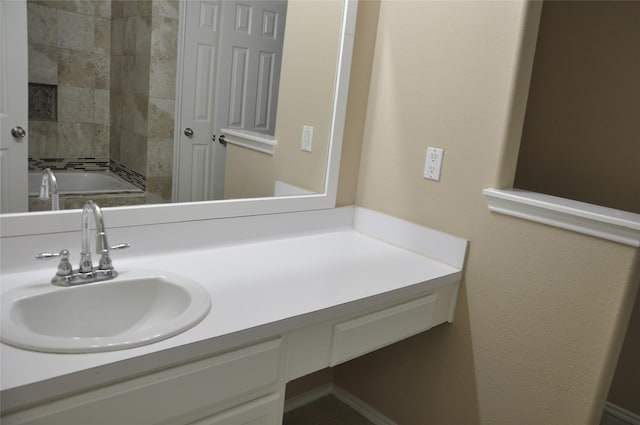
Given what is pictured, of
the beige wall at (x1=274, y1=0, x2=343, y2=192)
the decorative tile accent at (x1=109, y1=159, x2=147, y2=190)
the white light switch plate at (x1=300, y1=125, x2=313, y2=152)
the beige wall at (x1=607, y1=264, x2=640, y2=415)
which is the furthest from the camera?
the beige wall at (x1=607, y1=264, x2=640, y2=415)

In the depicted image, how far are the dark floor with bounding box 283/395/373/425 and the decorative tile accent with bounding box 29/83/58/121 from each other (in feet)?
4.82

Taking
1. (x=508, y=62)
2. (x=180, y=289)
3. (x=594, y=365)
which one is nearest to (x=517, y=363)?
(x=594, y=365)

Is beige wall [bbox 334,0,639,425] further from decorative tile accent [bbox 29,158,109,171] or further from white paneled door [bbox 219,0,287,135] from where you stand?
decorative tile accent [bbox 29,158,109,171]

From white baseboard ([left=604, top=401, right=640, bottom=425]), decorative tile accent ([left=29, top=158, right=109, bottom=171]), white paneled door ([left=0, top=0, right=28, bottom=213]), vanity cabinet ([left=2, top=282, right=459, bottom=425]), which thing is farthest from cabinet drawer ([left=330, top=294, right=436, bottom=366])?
white baseboard ([left=604, top=401, right=640, bottom=425])

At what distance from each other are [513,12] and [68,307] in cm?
152

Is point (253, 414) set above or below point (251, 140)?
below

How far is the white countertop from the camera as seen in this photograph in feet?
3.13

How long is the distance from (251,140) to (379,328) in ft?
2.56

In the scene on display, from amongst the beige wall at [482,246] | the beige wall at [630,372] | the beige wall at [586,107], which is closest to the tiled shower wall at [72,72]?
the beige wall at [482,246]

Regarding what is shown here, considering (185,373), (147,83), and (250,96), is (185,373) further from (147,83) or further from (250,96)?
(250,96)

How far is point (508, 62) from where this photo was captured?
1618mm

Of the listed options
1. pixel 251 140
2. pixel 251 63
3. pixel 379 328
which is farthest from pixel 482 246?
pixel 251 63

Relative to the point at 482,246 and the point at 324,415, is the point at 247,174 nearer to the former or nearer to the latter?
the point at 482,246

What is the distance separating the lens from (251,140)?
1819 millimetres
